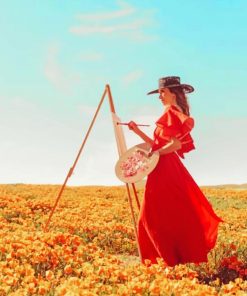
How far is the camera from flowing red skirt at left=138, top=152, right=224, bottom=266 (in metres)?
7.88

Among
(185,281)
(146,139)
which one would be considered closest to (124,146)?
(146,139)

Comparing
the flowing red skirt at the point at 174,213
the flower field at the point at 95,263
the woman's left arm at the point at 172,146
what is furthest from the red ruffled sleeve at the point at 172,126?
the flower field at the point at 95,263

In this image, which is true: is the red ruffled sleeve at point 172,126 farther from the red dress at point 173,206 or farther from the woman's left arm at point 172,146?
the woman's left arm at point 172,146

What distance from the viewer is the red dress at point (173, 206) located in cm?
787

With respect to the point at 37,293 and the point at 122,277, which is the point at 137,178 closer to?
the point at 122,277

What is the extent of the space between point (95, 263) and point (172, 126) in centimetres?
218

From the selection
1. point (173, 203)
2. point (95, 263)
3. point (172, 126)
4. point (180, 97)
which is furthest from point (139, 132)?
point (95, 263)

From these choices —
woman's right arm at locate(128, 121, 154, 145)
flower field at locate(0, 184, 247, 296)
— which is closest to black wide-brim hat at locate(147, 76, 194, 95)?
woman's right arm at locate(128, 121, 154, 145)

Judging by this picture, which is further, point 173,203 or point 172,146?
point 173,203

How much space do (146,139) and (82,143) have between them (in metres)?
1.68

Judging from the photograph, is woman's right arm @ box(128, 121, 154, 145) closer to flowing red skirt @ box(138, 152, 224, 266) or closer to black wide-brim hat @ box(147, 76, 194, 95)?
flowing red skirt @ box(138, 152, 224, 266)

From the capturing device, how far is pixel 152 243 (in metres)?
8.11

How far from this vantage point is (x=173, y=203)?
7.89 metres

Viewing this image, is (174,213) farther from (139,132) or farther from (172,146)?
(139,132)
